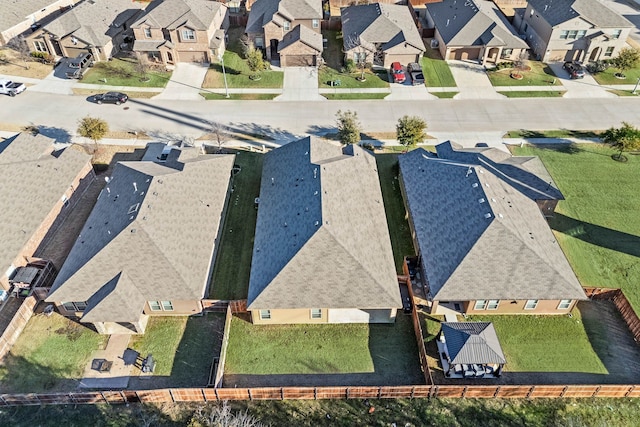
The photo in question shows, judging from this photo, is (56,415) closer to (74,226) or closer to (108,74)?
(74,226)

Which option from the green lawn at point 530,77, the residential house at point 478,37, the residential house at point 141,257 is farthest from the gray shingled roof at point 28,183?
the green lawn at point 530,77

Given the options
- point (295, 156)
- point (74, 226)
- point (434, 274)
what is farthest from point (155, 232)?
point (434, 274)

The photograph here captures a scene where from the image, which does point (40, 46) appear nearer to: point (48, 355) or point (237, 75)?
point (237, 75)

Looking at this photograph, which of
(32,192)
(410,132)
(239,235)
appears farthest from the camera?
(410,132)

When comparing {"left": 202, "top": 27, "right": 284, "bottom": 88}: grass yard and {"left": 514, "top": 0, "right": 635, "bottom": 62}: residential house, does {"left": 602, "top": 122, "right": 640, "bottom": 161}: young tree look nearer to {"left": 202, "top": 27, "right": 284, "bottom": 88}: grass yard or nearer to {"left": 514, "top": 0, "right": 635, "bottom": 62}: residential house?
{"left": 514, "top": 0, "right": 635, "bottom": 62}: residential house

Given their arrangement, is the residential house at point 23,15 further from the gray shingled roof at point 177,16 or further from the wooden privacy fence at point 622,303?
the wooden privacy fence at point 622,303

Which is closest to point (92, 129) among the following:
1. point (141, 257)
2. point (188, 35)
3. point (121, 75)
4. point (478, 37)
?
point (121, 75)

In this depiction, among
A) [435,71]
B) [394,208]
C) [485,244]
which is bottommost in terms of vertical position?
[394,208]

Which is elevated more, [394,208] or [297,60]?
[297,60]
